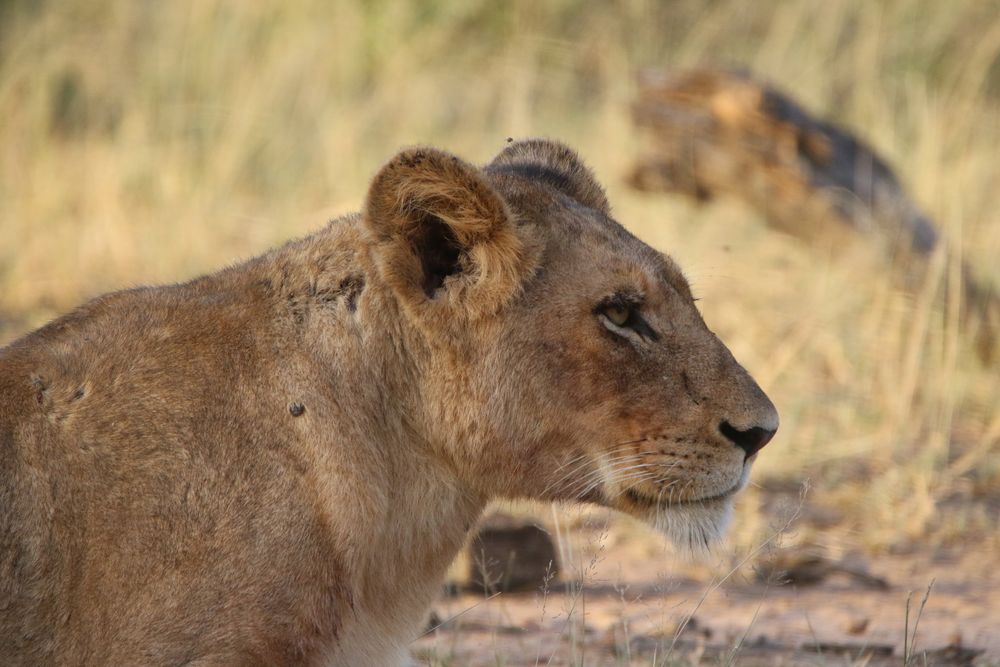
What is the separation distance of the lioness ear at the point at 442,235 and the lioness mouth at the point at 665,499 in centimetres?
54

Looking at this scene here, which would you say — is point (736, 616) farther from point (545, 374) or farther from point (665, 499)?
point (545, 374)

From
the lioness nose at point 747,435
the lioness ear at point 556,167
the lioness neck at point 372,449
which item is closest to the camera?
the lioness neck at point 372,449

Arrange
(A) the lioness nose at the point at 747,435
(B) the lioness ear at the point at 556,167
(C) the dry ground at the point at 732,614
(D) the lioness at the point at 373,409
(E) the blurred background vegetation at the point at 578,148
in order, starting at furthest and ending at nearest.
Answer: (E) the blurred background vegetation at the point at 578,148 < (C) the dry ground at the point at 732,614 < (B) the lioness ear at the point at 556,167 < (A) the lioness nose at the point at 747,435 < (D) the lioness at the point at 373,409

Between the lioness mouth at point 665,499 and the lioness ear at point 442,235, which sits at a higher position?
the lioness ear at point 442,235

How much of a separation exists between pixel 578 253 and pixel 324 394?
69cm

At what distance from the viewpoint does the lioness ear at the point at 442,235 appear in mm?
3156

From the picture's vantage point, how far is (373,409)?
3.23 m

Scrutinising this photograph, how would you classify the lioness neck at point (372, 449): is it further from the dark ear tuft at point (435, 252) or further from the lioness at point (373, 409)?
the dark ear tuft at point (435, 252)

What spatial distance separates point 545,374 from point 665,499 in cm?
41

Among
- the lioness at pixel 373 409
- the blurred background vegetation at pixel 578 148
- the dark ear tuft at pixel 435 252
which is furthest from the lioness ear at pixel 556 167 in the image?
the blurred background vegetation at pixel 578 148

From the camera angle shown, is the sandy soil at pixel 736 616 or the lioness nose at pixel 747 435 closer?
the lioness nose at pixel 747 435

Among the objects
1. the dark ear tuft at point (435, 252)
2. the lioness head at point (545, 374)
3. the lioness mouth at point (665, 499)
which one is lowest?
the lioness mouth at point (665, 499)

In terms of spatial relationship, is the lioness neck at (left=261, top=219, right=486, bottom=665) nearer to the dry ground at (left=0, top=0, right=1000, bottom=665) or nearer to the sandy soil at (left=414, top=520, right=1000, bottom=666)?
the sandy soil at (left=414, top=520, right=1000, bottom=666)

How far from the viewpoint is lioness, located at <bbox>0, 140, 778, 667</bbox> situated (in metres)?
2.97
